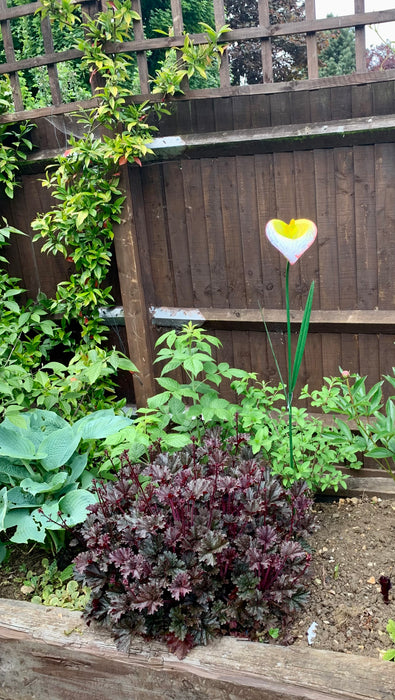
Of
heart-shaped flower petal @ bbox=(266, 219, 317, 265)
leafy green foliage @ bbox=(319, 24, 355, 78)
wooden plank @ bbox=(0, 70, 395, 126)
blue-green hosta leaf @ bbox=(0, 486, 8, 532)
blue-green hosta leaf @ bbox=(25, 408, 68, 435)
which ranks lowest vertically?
blue-green hosta leaf @ bbox=(0, 486, 8, 532)

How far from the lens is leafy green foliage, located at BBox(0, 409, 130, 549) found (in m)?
2.40

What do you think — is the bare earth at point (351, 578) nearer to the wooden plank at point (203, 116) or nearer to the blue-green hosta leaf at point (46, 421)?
the blue-green hosta leaf at point (46, 421)

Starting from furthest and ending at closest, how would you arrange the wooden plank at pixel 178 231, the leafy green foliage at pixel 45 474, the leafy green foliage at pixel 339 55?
the leafy green foliage at pixel 339 55 → the wooden plank at pixel 178 231 → the leafy green foliage at pixel 45 474

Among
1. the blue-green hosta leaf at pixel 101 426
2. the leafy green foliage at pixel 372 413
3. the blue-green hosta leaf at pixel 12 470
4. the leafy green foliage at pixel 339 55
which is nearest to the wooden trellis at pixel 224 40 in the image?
the leafy green foliage at pixel 372 413

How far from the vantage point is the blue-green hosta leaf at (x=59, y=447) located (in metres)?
2.57

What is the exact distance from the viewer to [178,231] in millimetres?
3303

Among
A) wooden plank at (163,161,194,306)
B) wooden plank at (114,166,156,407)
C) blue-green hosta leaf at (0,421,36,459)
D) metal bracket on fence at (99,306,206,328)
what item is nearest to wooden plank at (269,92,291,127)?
wooden plank at (163,161,194,306)

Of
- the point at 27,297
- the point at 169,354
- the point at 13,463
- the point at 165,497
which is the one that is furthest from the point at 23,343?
the point at 165,497

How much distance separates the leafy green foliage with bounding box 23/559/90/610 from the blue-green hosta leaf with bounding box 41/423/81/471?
0.43 m

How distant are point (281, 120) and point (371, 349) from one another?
1.24 meters

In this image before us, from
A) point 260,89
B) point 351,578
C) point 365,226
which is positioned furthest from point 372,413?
point 260,89

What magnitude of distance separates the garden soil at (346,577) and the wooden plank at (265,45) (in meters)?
2.12

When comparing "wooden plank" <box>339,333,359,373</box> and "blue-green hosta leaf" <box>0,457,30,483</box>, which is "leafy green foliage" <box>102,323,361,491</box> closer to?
"blue-green hosta leaf" <box>0,457,30,483</box>

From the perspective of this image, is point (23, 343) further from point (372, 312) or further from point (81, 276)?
point (372, 312)
